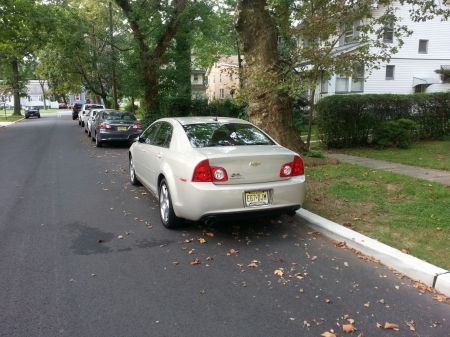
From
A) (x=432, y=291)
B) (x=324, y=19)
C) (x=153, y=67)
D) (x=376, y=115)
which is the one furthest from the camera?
(x=153, y=67)

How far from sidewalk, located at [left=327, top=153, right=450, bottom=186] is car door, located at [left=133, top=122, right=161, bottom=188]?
5.19 m

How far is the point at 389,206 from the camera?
641 centimetres

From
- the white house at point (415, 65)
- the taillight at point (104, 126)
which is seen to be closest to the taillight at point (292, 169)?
the taillight at point (104, 126)

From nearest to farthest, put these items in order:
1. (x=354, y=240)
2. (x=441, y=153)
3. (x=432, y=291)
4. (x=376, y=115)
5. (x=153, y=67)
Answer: (x=432, y=291), (x=354, y=240), (x=441, y=153), (x=376, y=115), (x=153, y=67)

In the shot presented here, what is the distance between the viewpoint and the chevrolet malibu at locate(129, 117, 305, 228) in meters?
5.09

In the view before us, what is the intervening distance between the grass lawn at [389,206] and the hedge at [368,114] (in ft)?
12.8

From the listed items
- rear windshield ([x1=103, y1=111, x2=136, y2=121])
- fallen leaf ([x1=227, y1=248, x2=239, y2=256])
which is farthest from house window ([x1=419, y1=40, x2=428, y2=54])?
fallen leaf ([x1=227, y1=248, x2=239, y2=256])

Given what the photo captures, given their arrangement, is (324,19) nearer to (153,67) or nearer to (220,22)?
(153,67)

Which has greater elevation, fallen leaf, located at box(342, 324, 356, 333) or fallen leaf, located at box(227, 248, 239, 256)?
fallen leaf, located at box(227, 248, 239, 256)

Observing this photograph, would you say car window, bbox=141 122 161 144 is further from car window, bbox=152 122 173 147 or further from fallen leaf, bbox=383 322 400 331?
fallen leaf, bbox=383 322 400 331

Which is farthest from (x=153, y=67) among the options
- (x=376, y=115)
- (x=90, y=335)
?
(x=90, y=335)

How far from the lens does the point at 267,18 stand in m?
9.93

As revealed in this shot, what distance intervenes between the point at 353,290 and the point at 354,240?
1.16 m

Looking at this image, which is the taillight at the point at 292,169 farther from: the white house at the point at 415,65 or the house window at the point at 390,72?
the house window at the point at 390,72
